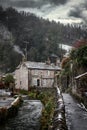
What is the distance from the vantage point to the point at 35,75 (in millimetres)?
76625

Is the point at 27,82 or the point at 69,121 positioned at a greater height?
the point at 69,121

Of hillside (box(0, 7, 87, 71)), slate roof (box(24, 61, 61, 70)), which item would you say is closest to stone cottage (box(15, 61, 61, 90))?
slate roof (box(24, 61, 61, 70))

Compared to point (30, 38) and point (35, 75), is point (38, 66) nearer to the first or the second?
point (35, 75)

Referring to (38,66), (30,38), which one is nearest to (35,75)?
(38,66)

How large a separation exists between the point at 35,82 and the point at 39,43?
1816 inches

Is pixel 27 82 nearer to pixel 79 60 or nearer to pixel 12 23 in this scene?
pixel 79 60

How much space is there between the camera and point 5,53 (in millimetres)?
115188

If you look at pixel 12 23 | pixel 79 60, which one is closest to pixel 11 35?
pixel 12 23

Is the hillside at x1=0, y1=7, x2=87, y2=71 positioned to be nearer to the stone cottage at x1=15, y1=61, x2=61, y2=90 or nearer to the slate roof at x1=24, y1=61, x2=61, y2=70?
the slate roof at x1=24, y1=61, x2=61, y2=70

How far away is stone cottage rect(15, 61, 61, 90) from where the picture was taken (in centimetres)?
7612

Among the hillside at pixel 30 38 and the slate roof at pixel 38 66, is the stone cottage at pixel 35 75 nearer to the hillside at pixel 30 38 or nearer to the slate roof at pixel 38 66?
the slate roof at pixel 38 66

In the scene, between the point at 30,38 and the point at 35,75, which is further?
the point at 30,38

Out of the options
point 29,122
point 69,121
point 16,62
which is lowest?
point 16,62

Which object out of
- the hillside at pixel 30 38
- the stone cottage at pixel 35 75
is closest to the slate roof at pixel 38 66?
the stone cottage at pixel 35 75
